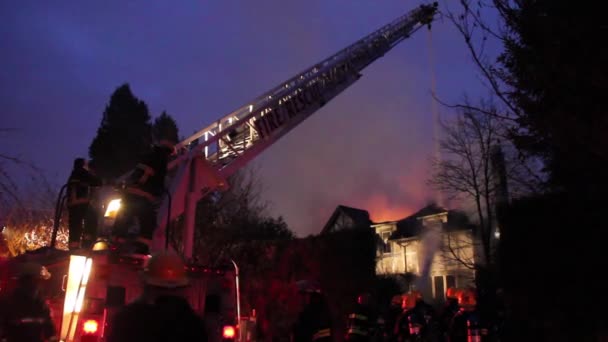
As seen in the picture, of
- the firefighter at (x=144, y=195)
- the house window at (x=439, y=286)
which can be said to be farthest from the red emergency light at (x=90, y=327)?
the house window at (x=439, y=286)

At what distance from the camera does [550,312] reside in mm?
9773

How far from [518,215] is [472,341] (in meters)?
3.63

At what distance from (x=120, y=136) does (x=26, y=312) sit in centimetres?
2142

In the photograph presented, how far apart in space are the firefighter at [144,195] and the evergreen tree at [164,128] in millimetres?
18356

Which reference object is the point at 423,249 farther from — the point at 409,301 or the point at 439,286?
the point at 409,301

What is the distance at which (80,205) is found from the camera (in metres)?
6.87

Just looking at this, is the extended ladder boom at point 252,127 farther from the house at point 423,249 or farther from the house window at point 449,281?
the house window at point 449,281

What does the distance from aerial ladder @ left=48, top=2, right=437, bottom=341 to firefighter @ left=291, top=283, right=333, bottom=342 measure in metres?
0.69

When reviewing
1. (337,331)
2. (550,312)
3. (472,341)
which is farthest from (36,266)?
(337,331)

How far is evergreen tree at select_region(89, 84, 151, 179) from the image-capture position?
23484mm

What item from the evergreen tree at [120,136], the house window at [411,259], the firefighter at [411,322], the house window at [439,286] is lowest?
the firefighter at [411,322]

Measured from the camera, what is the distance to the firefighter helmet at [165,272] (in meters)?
2.64

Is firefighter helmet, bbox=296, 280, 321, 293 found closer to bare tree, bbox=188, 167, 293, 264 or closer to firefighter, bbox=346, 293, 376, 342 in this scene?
firefighter, bbox=346, 293, 376, 342

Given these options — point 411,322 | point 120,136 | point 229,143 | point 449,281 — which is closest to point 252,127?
point 229,143
